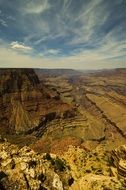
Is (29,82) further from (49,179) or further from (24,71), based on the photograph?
(49,179)

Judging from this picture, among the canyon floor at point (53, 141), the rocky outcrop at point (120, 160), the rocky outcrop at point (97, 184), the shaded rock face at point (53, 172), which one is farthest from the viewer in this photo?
the rocky outcrop at point (120, 160)

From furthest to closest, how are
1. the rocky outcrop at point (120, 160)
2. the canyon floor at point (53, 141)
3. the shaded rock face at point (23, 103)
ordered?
the shaded rock face at point (23, 103) < the rocky outcrop at point (120, 160) < the canyon floor at point (53, 141)

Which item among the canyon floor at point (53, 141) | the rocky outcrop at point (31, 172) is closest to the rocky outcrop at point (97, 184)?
the canyon floor at point (53, 141)

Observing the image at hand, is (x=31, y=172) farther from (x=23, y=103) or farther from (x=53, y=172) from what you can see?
(x=23, y=103)

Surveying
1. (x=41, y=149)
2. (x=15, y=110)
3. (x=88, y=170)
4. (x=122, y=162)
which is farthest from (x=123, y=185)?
(x=15, y=110)

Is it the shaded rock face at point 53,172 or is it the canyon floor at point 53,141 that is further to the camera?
the canyon floor at point 53,141

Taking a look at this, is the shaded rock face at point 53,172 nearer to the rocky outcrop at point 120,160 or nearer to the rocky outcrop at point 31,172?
the rocky outcrop at point 31,172

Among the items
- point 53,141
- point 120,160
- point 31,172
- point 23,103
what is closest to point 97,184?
point 120,160

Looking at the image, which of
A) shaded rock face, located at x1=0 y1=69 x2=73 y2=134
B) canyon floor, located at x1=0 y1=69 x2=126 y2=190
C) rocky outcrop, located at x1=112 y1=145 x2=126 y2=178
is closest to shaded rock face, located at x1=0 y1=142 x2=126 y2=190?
canyon floor, located at x1=0 y1=69 x2=126 y2=190
